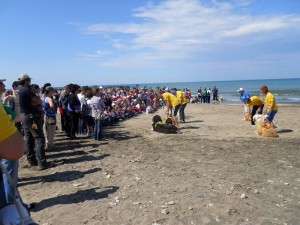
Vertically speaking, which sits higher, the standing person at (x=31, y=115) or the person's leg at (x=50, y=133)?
the standing person at (x=31, y=115)

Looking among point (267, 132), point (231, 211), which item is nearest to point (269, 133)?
point (267, 132)

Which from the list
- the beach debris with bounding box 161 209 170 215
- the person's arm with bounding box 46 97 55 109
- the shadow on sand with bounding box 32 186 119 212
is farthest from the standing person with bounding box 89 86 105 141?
the beach debris with bounding box 161 209 170 215

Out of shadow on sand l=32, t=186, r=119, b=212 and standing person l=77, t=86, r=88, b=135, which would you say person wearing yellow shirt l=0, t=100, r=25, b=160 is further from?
standing person l=77, t=86, r=88, b=135

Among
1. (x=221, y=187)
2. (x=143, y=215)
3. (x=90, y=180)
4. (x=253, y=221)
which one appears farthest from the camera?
(x=90, y=180)

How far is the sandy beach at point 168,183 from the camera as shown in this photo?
4.50 m

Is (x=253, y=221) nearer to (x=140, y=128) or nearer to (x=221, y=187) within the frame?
(x=221, y=187)

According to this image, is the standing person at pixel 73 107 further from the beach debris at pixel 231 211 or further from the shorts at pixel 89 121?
the beach debris at pixel 231 211

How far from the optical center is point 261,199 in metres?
4.98

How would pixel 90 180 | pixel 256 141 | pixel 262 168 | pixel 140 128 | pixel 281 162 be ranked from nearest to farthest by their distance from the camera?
pixel 90 180 < pixel 262 168 < pixel 281 162 < pixel 256 141 < pixel 140 128

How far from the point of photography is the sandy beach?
177 inches

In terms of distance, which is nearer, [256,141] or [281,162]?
[281,162]

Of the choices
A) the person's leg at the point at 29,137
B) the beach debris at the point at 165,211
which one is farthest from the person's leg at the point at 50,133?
the beach debris at the point at 165,211

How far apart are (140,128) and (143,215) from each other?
8.90 m

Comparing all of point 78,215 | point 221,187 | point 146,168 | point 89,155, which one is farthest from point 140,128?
point 78,215
